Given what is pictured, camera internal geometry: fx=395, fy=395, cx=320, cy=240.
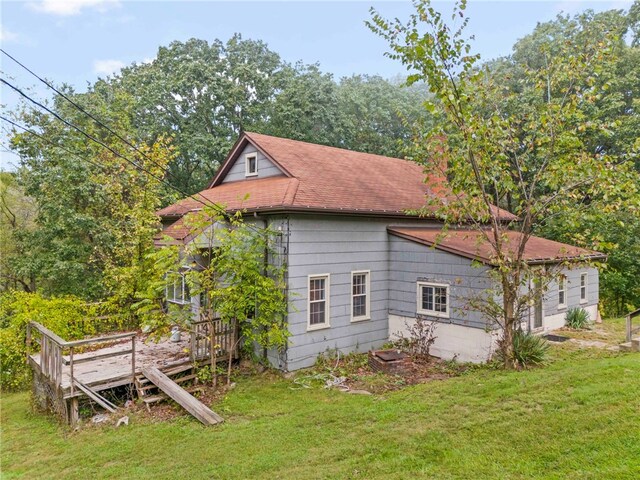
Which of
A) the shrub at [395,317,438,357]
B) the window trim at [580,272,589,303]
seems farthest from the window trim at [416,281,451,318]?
the window trim at [580,272,589,303]

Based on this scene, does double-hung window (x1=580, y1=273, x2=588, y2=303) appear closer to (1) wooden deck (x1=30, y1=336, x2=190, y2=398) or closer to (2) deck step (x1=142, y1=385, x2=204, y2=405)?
(2) deck step (x1=142, y1=385, x2=204, y2=405)

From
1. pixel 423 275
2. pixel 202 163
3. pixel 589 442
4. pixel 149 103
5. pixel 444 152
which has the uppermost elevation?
pixel 149 103

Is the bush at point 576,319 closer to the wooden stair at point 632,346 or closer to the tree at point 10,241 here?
the wooden stair at point 632,346

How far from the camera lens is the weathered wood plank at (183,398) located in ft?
24.0

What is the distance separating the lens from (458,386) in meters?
7.79

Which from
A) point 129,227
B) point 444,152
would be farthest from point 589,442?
point 129,227

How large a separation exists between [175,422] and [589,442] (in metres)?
6.62

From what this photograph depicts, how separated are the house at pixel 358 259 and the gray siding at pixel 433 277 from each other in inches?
1.1

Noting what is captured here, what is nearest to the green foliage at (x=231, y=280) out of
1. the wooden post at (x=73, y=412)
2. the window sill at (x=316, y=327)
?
the window sill at (x=316, y=327)

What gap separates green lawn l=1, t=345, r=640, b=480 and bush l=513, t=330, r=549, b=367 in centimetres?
58

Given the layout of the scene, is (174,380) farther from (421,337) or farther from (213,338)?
(421,337)

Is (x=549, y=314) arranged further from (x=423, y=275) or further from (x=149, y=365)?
(x=149, y=365)

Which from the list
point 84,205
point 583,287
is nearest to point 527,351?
point 583,287

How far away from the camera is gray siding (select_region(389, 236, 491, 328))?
398 inches
